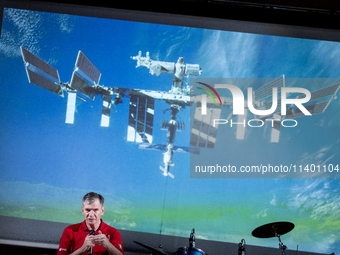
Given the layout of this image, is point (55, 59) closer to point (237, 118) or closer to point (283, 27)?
point (237, 118)

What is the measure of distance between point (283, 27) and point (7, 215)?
376 cm

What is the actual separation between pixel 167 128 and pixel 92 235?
150 centimetres

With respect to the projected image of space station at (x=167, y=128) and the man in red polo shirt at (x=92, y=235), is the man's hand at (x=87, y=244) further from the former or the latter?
the projected image of space station at (x=167, y=128)

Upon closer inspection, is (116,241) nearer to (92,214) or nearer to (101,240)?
(101,240)

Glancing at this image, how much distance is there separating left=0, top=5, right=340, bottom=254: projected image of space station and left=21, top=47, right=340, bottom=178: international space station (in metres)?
0.01

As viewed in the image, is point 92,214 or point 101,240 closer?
point 101,240

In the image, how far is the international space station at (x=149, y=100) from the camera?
3.34 m

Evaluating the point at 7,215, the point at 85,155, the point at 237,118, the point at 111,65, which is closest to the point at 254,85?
the point at 237,118

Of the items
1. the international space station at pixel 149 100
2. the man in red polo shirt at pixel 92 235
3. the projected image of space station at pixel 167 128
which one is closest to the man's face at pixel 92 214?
the man in red polo shirt at pixel 92 235

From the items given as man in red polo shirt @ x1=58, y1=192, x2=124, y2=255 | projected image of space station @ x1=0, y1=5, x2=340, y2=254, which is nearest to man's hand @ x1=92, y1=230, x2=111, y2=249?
man in red polo shirt @ x1=58, y1=192, x2=124, y2=255

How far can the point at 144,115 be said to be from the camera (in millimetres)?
3365

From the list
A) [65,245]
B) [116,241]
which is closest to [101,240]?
[116,241]

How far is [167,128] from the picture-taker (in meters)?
3.34

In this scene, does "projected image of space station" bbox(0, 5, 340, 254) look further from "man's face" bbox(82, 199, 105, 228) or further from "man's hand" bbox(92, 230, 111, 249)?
"man's hand" bbox(92, 230, 111, 249)
